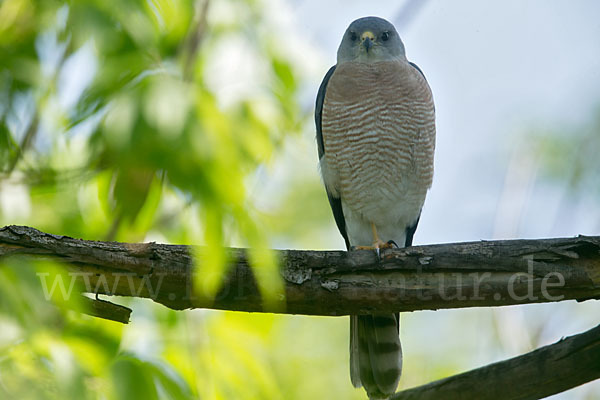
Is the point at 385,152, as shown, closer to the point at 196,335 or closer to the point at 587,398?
the point at 196,335

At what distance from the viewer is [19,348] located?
1516 mm

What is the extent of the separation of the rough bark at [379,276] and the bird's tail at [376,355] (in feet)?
4.09

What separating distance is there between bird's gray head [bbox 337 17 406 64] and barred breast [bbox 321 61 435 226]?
0.25m

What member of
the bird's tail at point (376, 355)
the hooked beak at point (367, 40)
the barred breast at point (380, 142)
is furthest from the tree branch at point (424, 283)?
the hooked beak at point (367, 40)

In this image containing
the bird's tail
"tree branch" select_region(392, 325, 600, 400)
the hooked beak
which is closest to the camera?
"tree branch" select_region(392, 325, 600, 400)

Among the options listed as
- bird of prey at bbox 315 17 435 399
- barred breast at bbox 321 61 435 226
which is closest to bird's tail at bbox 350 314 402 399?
bird of prey at bbox 315 17 435 399

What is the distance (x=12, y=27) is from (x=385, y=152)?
9.38 feet

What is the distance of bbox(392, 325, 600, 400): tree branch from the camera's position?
2828mm

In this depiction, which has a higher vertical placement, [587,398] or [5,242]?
[587,398]

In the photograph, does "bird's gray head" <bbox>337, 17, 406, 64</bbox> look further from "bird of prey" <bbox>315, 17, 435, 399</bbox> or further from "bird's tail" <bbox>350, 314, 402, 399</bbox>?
"bird's tail" <bbox>350, 314, 402, 399</bbox>

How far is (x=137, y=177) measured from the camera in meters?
2.23

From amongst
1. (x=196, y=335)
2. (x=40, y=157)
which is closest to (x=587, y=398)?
(x=196, y=335)

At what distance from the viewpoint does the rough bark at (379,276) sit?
2.85 m

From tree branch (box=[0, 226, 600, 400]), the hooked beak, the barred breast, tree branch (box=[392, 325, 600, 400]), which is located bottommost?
tree branch (box=[392, 325, 600, 400])
